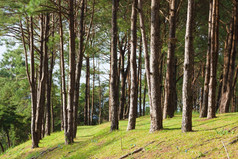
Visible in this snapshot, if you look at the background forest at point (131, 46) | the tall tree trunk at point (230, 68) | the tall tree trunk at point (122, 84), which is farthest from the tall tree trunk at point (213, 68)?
the tall tree trunk at point (122, 84)

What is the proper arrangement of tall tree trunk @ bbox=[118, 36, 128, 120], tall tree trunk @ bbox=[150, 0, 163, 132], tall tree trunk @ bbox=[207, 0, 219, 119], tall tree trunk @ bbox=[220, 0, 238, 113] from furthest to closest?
tall tree trunk @ bbox=[118, 36, 128, 120]
tall tree trunk @ bbox=[220, 0, 238, 113]
tall tree trunk @ bbox=[207, 0, 219, 119]
tall tree trunk @ bbox=[150, 0, 163, 132]

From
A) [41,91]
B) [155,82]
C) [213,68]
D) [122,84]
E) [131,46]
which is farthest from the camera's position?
[122,84]

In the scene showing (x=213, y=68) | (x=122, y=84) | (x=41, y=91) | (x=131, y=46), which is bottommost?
(x=41, y=91)

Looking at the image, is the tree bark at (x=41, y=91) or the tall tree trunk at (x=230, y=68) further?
the tree bark at (x=41, y=91)

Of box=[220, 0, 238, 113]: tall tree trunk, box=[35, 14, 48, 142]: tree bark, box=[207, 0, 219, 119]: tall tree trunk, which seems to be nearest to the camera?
box=[207, 0, 219, 119]: tall tree trunk

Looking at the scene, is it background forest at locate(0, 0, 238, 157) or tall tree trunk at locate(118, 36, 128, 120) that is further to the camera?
tall tree trunk at locate(118, 36, 128, 120)

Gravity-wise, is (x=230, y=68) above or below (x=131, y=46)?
below

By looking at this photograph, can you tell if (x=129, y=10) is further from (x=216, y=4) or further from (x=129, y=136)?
(x=129, y=136)

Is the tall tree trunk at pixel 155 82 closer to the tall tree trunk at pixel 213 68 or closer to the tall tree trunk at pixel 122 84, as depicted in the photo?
the tall tree trunk at pixel 213 68

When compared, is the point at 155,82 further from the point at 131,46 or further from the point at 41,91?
the point at 41,91

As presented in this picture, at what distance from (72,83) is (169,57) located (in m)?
5.73

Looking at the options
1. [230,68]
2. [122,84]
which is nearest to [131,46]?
[230,68]

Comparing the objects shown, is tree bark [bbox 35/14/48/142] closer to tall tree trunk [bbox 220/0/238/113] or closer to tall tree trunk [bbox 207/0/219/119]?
tall tree trunk [bbox 207/0/219/119]

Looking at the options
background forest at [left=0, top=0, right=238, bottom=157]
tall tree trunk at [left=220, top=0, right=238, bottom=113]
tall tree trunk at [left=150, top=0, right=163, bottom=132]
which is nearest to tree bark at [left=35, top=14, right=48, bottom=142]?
background forest at [left=0, top=0, right=238, bottom=157]
